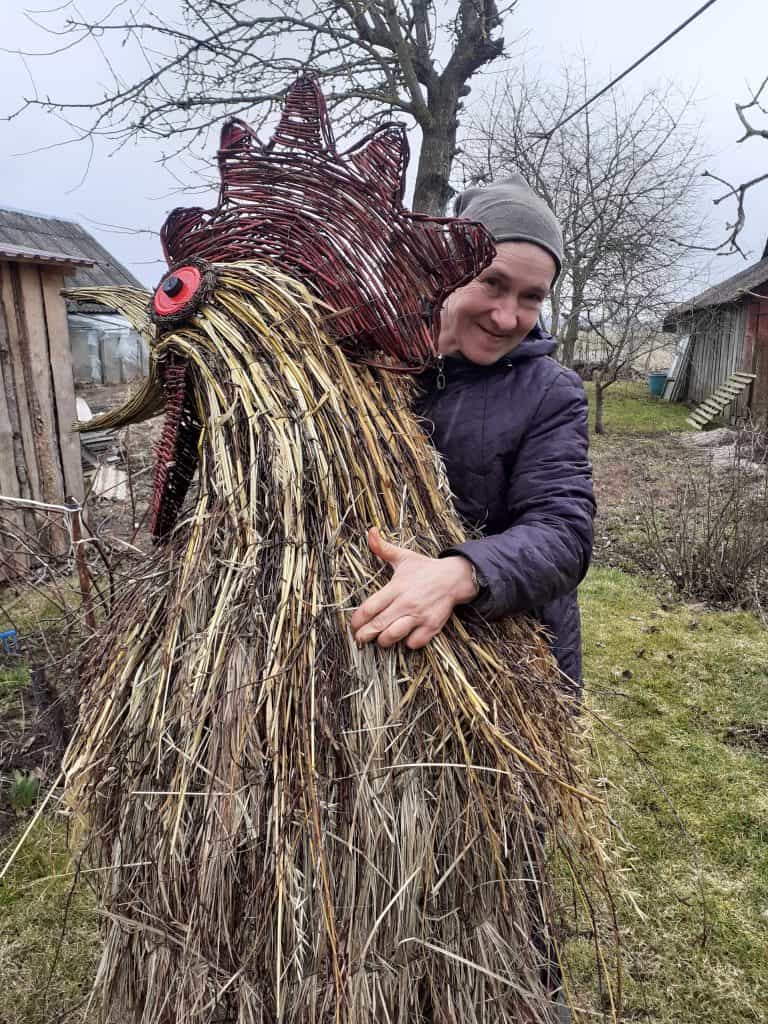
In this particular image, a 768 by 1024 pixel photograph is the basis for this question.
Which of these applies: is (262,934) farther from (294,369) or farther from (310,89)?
(310,89)

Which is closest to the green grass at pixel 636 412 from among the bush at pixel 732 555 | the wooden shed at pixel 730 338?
the wooden shed at pixel 730 338

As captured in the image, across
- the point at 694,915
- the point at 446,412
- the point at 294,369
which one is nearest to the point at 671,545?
the point at 694,915

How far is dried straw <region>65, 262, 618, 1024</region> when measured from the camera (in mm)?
882

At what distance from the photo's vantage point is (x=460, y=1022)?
39.0 inches

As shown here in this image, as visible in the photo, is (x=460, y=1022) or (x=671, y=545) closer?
(x=460, y=1022)

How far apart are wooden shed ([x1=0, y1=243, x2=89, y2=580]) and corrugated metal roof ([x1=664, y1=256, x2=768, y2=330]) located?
14276 millimetres

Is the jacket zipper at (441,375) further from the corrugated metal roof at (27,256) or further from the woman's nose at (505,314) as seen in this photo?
the corrugated metal roof at (27,256)

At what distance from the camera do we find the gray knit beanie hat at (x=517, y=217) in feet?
4.07

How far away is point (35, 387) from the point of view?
4754 mm

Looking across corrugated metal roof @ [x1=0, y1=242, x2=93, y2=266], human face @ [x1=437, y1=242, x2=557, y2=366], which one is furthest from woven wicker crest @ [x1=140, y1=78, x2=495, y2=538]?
corrugated metal roof @ [x1=0, y1=242, x2=93, y2=266]

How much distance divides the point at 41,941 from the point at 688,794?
104 inches

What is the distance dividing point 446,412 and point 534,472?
0.24 m

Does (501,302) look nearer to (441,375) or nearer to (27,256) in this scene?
(441,375)

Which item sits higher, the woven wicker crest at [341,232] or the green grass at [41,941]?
the woven wicker crest at [341,232]
